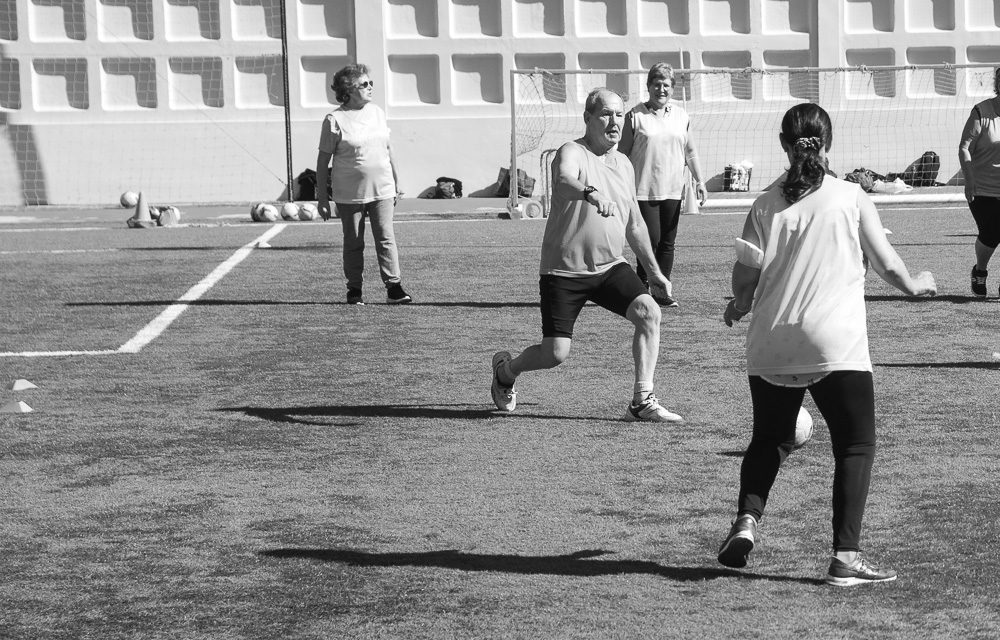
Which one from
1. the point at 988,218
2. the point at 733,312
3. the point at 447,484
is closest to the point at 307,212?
the point at 988,218

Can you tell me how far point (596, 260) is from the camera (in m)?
8.17

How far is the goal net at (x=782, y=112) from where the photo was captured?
1117 inches

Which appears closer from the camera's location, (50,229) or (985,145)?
(985,145)

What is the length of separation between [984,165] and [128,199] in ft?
59.5

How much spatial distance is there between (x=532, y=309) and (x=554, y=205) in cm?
464

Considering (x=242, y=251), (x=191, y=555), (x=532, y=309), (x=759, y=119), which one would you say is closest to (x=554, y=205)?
(x=191, y=555)

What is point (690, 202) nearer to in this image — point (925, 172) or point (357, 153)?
point (925, 172)

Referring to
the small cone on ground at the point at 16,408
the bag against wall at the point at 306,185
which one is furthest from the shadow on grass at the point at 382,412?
the bag against wall at the point at 306,185

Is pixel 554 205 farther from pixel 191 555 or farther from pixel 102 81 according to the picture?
pixel 102 81

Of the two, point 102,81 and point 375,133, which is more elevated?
point 102,81

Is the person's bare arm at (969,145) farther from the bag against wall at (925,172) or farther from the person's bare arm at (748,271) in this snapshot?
the bag against wall at (925,172)

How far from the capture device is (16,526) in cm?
638

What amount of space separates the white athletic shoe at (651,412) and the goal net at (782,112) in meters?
20.1

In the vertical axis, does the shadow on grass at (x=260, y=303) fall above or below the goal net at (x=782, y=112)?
below
